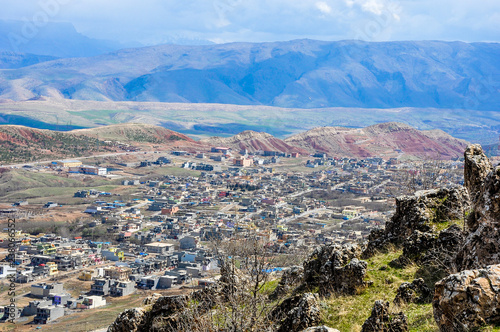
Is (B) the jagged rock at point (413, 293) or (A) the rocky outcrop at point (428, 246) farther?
(A) the rocky outcrop at point (428, 246)

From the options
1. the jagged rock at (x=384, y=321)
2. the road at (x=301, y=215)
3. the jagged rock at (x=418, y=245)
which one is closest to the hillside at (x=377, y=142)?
the road at (x=301, y=215)

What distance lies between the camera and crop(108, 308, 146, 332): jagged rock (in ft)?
35.3

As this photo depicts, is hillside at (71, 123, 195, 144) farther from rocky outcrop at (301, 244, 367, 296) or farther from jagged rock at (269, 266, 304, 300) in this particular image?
rocky outcrop at (301, 244, 367, 296)

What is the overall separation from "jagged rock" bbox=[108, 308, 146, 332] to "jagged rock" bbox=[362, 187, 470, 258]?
17.1 feet

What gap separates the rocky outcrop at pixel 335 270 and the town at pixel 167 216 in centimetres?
136

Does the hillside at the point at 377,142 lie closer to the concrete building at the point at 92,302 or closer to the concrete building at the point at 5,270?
the concrete building at the point at 5,270

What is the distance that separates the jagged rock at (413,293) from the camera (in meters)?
8.45

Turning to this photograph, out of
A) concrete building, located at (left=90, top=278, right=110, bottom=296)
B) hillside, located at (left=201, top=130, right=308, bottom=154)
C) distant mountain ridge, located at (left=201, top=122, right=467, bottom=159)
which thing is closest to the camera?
concrete building, located at (left=90, top=278, right=110, bottom=296)

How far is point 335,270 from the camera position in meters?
10.3

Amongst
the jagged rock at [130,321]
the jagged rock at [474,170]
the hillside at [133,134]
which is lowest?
the jagged rock at [130,321]

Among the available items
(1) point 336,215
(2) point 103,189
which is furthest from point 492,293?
(2) point 103,189

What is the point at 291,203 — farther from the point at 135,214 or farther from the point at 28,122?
the point at 28,122

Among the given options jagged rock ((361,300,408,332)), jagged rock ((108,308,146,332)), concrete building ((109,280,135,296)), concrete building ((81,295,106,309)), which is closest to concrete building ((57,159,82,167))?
concrete building ((109,280,135,296))

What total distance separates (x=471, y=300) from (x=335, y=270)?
16.2 ft
